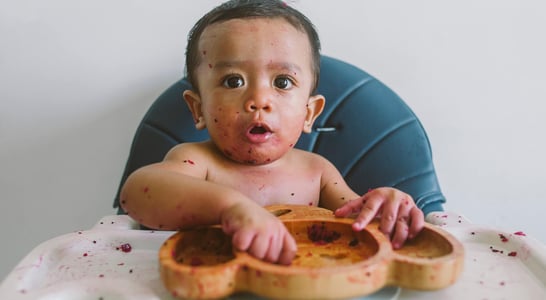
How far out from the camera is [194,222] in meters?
0.70

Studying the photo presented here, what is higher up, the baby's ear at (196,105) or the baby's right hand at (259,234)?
the baby's ear at (196,105)

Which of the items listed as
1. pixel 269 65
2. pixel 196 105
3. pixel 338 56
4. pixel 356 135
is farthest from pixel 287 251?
pixel 338 56

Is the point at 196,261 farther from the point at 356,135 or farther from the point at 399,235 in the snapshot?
the point at 356,135

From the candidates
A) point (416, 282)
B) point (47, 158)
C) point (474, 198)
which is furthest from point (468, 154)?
point (47, 158)

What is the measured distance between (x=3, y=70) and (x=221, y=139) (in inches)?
30.2

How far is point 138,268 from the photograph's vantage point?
76cm

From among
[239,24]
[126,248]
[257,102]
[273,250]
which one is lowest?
[126,248]

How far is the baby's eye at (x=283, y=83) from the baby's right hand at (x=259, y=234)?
1.01 ft

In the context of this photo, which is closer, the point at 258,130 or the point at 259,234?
the point at 259,234

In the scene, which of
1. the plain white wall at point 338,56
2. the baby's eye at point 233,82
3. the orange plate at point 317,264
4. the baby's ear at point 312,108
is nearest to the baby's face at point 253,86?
the baby's eye at point 233,82

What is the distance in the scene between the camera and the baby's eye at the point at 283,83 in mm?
910

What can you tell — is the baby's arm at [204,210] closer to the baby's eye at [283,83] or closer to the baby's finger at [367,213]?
the baby's finger at [367,213]

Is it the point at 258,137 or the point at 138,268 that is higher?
the point at 258,137

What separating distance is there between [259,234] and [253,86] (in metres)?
0.33
